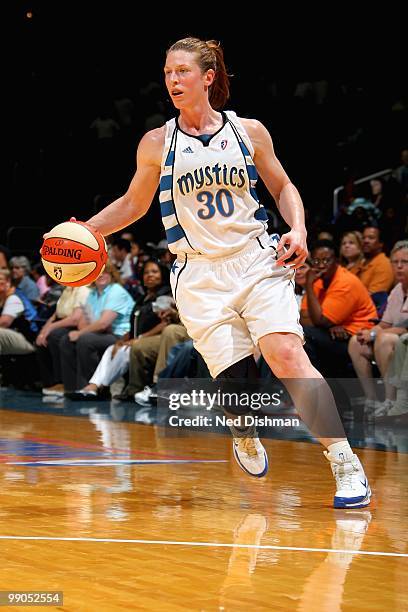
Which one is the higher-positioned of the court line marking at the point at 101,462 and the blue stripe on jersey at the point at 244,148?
the blue stripe on jersey at the point at 244,148

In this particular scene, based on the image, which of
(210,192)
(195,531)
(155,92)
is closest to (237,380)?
(210,192)

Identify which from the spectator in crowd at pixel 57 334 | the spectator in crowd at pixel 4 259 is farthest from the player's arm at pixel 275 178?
the spectator in crowd at pixel 4 259

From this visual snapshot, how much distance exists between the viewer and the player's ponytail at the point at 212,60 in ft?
16.1

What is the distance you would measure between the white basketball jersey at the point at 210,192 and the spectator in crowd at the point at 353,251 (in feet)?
16.5

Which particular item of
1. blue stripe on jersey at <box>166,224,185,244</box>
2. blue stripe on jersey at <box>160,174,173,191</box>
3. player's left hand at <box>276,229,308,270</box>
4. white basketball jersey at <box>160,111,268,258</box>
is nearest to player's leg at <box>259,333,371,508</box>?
player's left hand at <box>276,229,308,270</box>

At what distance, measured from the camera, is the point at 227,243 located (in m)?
4.88

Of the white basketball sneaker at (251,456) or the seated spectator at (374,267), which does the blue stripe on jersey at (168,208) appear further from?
the seated spectator at (374,267)

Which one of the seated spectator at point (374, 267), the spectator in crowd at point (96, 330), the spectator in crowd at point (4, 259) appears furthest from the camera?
the spectator in crowd at point (4, 259)

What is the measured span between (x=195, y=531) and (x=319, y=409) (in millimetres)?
925

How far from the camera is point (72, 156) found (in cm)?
1669

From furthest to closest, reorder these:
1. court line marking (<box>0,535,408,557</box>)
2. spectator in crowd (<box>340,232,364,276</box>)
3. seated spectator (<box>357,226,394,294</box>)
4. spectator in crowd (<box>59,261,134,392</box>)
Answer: spectator in crowd (<box>59,261,134,392</box>) < spectator in crowd (<box>340,232,364,276</box>) < seated spectator (<box>357,226,394,294</box>) < court line marking (<box>0,535,408,557</box>)

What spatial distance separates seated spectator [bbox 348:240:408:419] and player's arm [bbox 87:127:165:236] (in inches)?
138

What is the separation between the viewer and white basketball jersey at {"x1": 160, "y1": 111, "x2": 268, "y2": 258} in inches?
192

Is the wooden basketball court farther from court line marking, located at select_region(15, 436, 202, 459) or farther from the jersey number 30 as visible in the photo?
the jersey number 30
